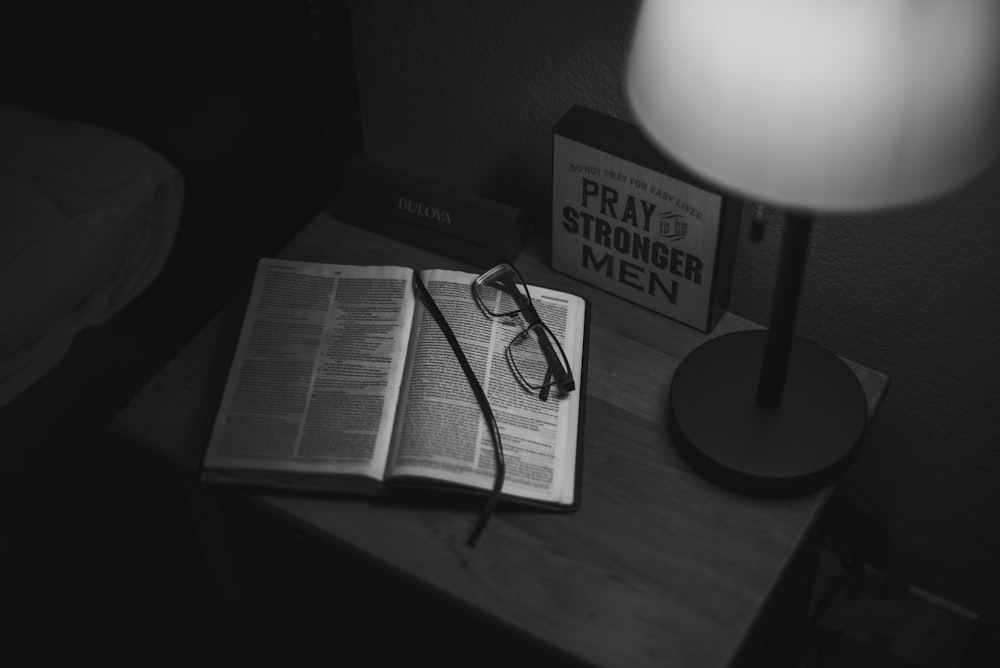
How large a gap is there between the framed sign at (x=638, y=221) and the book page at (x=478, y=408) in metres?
0.07

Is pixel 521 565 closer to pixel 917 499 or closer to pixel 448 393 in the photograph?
pixel 448 393

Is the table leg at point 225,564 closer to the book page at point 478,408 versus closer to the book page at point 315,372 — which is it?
the book page at point 315,372

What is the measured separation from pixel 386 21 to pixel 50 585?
0.72m

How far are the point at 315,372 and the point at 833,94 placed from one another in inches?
22.5

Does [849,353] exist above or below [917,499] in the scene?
above

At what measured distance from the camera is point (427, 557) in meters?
0.90

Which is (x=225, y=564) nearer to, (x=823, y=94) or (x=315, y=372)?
(x=315, y=372)

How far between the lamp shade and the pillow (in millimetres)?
732

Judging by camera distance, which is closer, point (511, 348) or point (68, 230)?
point (511, 348)

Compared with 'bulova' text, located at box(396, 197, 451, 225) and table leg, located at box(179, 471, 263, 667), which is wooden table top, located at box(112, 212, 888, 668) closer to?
table leg, located at box(179, 471, 263, 667)

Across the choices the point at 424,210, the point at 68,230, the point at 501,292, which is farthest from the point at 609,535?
the point at 68,230

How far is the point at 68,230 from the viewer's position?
115cm

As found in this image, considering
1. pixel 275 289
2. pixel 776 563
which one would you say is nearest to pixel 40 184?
pixel 275 289

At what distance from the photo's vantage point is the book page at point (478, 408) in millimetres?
921
